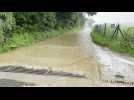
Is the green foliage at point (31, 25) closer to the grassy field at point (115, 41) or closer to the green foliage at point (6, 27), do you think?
the green foliage at point (6, 27)

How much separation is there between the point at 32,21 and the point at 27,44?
1.24 ft

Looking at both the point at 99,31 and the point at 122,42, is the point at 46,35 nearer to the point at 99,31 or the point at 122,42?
the point at 99,31

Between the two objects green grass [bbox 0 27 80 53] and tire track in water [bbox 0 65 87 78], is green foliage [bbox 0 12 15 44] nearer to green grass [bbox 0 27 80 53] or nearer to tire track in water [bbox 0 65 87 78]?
green grass [bbox 0 27 80 53]

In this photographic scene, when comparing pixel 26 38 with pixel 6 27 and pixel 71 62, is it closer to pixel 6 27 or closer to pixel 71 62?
pixel 6 27

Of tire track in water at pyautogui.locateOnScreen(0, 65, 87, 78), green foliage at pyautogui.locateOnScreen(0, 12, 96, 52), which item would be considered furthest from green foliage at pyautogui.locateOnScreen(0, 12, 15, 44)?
tire track in water at pyautogui.locateOnScreen(0, 65, 87, 78)

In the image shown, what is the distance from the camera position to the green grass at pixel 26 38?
3.59m

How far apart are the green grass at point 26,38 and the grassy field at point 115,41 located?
34 centimetres

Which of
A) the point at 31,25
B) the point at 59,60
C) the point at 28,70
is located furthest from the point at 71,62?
the point at 31,25

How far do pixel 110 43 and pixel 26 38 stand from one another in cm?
131

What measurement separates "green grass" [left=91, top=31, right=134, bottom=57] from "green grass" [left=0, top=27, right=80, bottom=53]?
1.05 ft

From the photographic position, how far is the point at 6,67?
3514mm

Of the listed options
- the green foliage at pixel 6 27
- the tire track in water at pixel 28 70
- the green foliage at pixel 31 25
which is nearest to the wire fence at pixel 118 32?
the green foliage at pixel 31 25

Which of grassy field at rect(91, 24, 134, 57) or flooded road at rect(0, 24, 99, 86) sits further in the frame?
grassy field at rect(91, 24, 134, 57)

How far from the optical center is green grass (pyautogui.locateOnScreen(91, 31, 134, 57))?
11.7 ft
